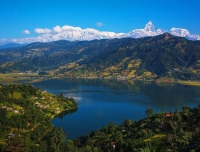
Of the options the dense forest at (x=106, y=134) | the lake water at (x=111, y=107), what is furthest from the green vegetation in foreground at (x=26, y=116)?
the lake water at (x=111, y=107)

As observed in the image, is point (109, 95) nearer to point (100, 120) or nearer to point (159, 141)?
point (100, 120)

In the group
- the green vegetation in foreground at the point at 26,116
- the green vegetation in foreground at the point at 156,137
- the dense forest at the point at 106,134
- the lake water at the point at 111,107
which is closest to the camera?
the green vegetation in foreground at the point at 156,137

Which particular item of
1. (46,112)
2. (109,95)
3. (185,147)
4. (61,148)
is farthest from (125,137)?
(109,95)

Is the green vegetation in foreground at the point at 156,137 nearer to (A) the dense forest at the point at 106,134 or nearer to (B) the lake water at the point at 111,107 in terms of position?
(A) the dense forest at the point at 106,134

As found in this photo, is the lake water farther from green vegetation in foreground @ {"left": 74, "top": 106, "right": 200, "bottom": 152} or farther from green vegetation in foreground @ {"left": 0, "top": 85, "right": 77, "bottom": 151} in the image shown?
green vegetation in foreground @ {"left": 74, "top": 106, "right": 200, "bottom": 152}

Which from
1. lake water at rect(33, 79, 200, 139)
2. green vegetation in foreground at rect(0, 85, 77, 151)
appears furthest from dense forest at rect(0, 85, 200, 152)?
lake water at rect(33, 79, 200, 139)

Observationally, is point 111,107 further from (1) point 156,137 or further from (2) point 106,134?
(1) point 156,137

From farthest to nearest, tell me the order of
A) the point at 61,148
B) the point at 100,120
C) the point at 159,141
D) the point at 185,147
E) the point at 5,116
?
the point at 100,120 → the point at 5,116 → the point at 61,148 → the point at 159,141 → the point at 185,147

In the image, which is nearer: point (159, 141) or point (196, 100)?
point (159, 141)

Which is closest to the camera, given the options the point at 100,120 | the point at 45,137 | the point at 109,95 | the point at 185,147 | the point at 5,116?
the point at 185,147
